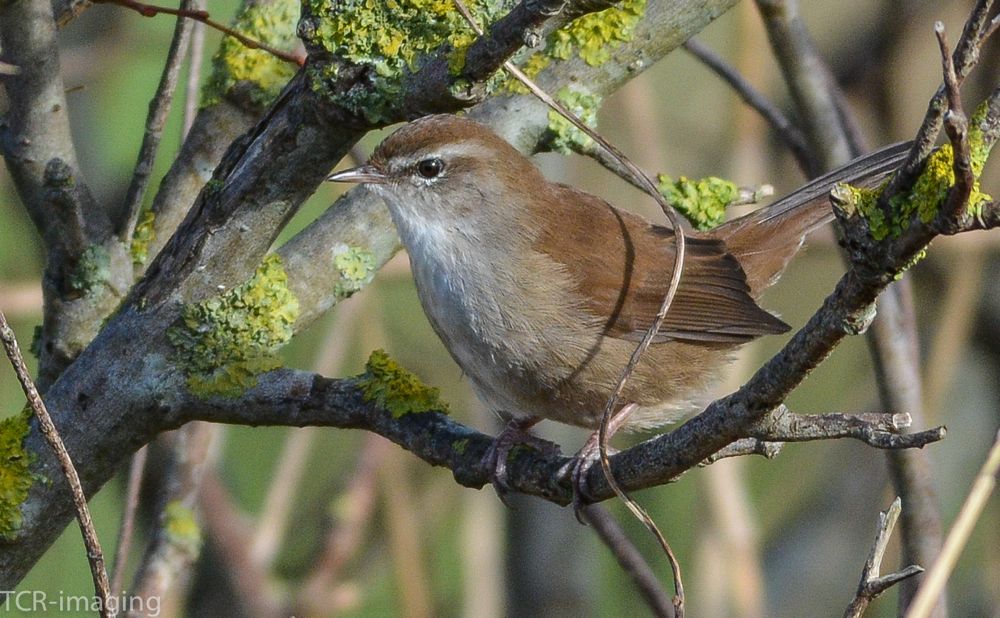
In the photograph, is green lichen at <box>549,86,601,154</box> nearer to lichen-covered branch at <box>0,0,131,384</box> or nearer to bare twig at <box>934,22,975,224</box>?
lichen-covered branch at <box>0,0,131,384</box>

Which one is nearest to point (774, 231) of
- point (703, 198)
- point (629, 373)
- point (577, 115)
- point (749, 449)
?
point (703, 198)

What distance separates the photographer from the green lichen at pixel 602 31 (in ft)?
8.64

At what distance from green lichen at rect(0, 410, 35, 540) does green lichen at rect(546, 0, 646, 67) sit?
147cm

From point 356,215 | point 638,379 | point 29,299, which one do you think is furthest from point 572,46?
point 29,299

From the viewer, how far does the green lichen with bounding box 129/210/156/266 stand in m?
2.71

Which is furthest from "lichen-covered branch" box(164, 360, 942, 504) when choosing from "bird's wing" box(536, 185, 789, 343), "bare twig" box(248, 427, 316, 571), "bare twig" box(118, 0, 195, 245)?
"bare twig" box(248, 427, 316, 571)

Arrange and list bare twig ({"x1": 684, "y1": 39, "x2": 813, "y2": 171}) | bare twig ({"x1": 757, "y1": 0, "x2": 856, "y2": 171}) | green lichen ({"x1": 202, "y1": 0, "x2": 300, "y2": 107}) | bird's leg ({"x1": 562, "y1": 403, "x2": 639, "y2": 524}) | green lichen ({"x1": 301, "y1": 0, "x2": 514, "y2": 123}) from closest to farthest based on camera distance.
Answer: green lichen ({"x1": 301, "y1": 0, "x2": 514, "y2": 123})
bird's leg ({"x1": 562, "y1": 403, "x2": 639, "y2": 524})
green lichen ({"x1": 202, "y1": 0, "x2": 300, "y2": 107})
bare twig ({"x1": 757, "y1": 0, "x2": 856, "y2": 171})
bare twig ({"x1": 684, "y1": 39, "x2": 813, "y2": 171})

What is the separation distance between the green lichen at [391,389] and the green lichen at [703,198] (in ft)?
2.56

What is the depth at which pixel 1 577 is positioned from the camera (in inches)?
92.6

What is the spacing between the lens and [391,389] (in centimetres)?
231

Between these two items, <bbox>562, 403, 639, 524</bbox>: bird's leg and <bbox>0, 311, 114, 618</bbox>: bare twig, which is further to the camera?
<bbox>562, 403, 639, 524</bbox>: bird's leg

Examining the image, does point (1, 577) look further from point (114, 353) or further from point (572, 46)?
point (572, 46)

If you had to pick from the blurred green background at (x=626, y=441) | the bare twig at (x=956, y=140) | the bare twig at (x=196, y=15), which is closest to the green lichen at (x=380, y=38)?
the bare twig at (x=196, y=15)

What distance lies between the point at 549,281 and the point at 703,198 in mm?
478
